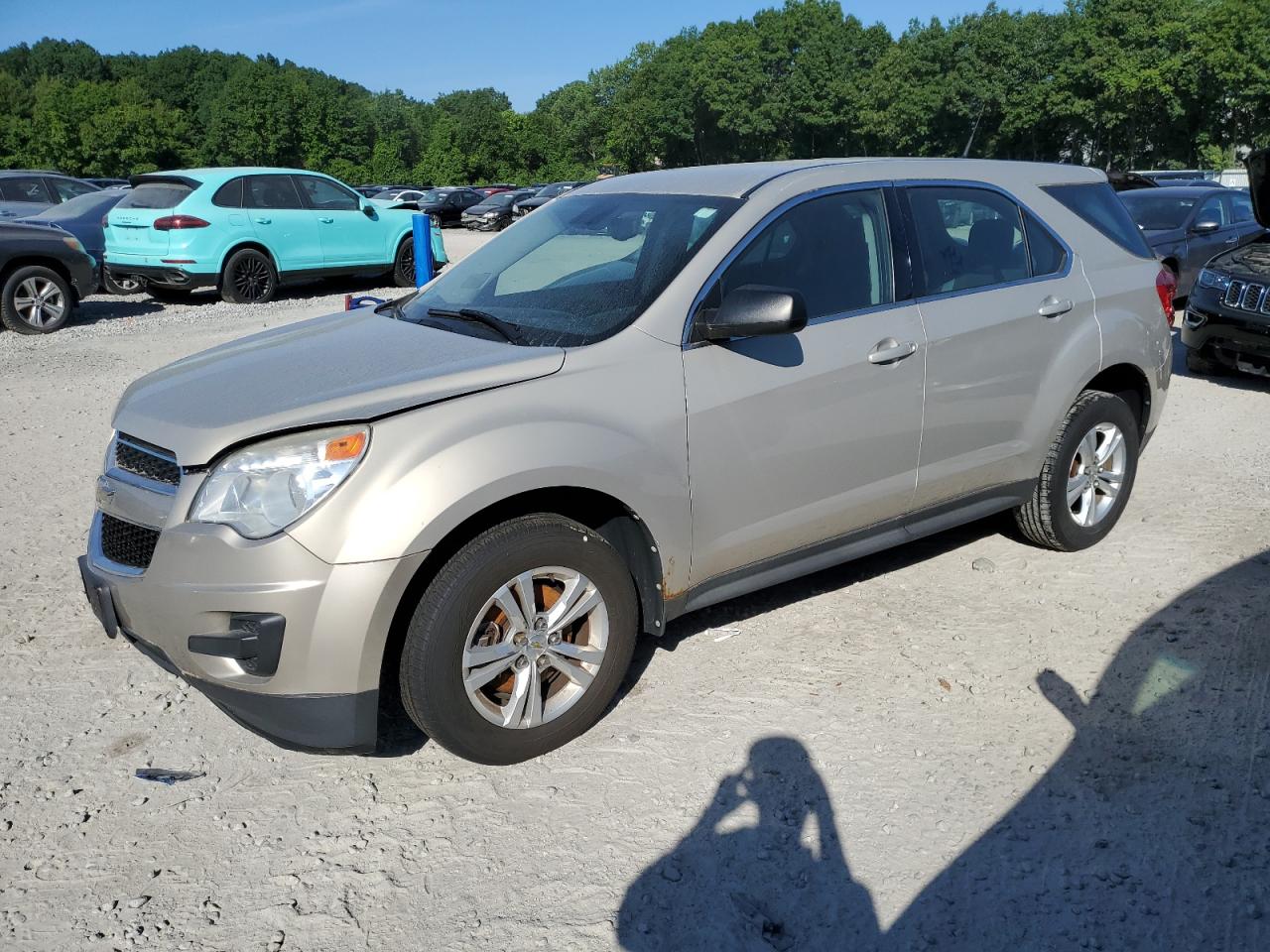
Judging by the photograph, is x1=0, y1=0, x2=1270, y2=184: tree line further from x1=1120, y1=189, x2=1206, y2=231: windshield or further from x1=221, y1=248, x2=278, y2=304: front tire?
x1=221, y1=248, x2=278, y2=304: front tire

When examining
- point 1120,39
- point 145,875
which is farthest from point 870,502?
point 1120,39

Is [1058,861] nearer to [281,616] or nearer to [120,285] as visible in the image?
[281,616]

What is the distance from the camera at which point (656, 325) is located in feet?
11.5

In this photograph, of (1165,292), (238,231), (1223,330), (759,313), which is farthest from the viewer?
(238,231)

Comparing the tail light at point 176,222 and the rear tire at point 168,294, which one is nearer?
the tail light at point 176,222

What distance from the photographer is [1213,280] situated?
8891 millimetres

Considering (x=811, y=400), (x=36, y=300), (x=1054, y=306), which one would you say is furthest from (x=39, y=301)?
(x=1054, y=306)

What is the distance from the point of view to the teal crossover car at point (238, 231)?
13422 mm

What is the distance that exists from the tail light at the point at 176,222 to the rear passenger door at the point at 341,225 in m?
1.72

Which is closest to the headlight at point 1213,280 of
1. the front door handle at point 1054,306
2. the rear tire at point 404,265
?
the front door handle at point 1054,306

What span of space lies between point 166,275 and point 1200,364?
38.9 ft

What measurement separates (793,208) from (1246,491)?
147 inches

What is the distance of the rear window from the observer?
13.4m

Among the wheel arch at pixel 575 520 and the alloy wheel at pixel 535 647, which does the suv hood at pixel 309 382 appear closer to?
the wheel arch at pixel 575 520
